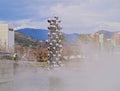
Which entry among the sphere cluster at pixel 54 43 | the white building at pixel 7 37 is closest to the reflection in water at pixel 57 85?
the sphere cluster at pixel 54 43

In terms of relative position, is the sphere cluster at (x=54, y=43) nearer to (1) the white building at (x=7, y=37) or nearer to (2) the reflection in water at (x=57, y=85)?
(2) the reflection in water at (x=57, y=85)

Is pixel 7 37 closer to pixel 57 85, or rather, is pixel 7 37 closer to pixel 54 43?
pixel 54 43

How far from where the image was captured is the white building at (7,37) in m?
14.9

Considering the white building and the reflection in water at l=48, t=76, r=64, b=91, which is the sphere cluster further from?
the white building

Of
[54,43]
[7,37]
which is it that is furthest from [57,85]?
[7,37]

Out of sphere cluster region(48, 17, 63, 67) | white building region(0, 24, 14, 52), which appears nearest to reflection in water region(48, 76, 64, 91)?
sphere cluster region(48, 17, 63, 67)

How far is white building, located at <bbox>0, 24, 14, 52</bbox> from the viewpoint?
48.8 feet

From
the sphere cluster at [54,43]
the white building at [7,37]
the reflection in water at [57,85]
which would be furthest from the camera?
the white building at [7,37]

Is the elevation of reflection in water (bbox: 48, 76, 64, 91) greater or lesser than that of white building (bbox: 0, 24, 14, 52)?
lesser

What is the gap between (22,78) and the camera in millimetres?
13148

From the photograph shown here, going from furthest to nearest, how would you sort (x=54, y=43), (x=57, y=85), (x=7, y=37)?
(x=7, y=37)
(x=54, y=43)
(x=57, y=85)

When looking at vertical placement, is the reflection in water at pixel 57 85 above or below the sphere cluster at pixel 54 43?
below

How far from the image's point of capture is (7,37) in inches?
635

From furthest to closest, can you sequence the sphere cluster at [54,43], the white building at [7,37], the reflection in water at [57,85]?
the white building at [7,37] < the sphere cluster at [54,43] < the reflection in water at [57,85]
